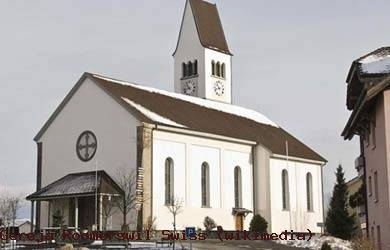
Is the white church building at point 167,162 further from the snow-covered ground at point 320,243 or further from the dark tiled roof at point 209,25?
the snow-covered ground at point 320,243

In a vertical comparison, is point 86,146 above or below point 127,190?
above

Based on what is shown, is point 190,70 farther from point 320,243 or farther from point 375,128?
point 375,128

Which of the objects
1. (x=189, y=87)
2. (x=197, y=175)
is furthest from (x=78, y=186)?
(x=189, y=87)

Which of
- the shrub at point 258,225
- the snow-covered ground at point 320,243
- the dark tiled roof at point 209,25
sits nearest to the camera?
the snow-covered ground at point 320,243

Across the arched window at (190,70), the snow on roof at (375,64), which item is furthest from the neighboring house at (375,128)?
the arched window at (190,70)

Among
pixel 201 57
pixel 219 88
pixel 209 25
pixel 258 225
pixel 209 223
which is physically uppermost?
pixel 209 25

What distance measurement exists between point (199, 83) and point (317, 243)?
35.3 meters

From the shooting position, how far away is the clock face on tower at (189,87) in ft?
238

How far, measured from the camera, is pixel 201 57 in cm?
7300

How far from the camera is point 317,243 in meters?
39.5

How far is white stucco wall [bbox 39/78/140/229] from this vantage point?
48.7 metres

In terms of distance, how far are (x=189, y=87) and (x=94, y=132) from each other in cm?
2381

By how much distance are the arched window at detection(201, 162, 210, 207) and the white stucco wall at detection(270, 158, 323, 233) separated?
24.2 ft

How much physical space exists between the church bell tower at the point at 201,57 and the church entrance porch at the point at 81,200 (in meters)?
24.6
